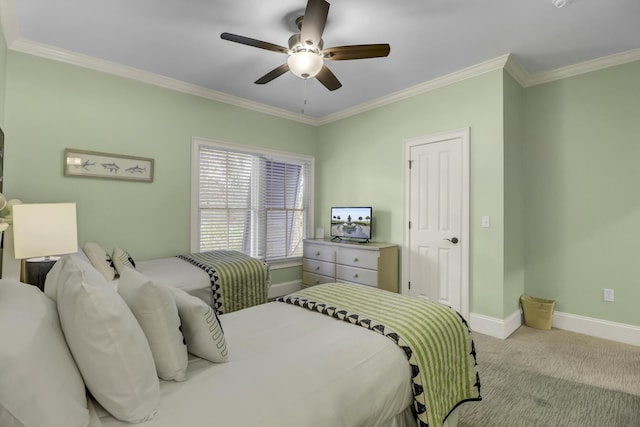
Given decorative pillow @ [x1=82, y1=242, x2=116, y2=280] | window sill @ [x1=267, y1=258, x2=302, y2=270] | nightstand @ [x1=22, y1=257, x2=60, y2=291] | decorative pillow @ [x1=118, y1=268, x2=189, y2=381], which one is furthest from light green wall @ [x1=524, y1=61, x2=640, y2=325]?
nightstand @ [x1=22, y1=257, x2=60, y2=291]

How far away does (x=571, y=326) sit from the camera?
3246 mm

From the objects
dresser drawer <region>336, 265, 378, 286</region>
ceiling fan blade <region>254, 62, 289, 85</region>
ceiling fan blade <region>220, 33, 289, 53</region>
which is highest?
ceiling fan blade <region>254, 62, 289, 85</region>

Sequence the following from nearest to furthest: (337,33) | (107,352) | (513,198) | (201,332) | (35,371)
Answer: (35,371), (107,352), (201,332), (337,33), (513,198)

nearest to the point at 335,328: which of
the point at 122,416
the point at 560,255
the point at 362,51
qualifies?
the point at 122,416

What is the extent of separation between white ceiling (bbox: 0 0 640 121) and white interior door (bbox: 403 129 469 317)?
837mm

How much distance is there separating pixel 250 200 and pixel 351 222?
4.70 ft

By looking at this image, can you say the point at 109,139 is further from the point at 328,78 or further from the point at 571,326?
the point at 571,326

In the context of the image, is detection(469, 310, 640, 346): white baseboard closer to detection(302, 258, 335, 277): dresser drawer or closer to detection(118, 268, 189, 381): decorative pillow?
detection(302, 258, 335, 277): dresser drawer

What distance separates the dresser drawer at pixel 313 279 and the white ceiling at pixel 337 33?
252cm

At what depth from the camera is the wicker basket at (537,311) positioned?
3.27 metres

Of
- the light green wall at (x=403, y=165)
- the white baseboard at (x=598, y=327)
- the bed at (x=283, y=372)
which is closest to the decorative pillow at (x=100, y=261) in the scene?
the bed at (x=283, y=372)

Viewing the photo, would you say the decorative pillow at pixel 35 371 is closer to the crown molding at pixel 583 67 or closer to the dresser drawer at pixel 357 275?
the dresser drawer at pixel 357 275

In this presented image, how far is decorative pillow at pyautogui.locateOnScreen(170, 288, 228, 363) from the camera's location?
1221mm

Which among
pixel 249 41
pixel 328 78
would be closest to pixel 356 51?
pixel 328 78
